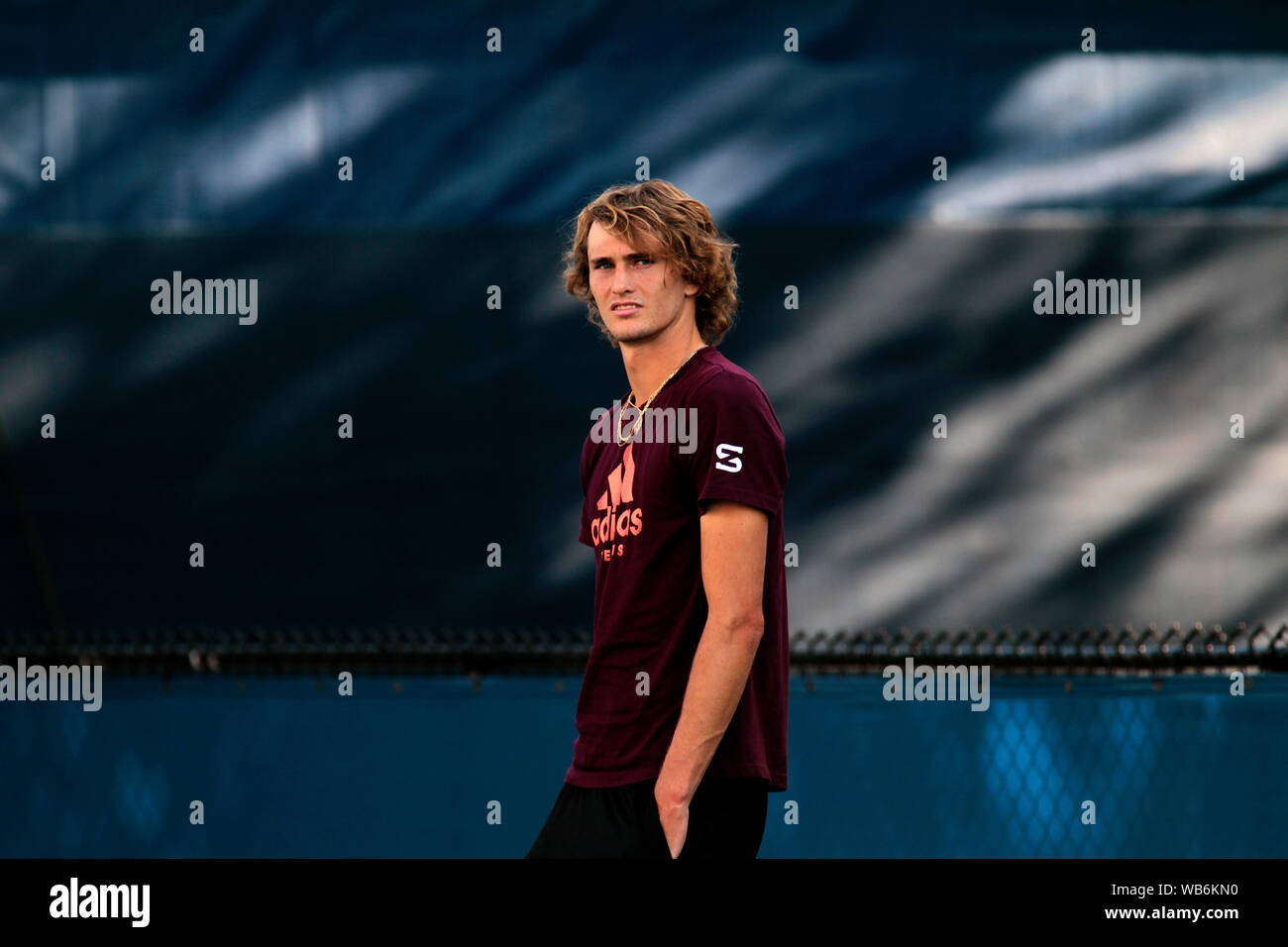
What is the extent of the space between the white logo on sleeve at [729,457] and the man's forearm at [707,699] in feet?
0.91

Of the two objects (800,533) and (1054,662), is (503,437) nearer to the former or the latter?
(800,533)

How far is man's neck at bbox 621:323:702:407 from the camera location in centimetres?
240

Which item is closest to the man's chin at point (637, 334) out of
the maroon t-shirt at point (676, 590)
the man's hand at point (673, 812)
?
the maroon t-shirt at point (676, 590)

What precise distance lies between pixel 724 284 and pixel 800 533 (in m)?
4.85

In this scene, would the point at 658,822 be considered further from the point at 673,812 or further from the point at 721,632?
the point at 721,632

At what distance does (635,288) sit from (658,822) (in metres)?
1.03

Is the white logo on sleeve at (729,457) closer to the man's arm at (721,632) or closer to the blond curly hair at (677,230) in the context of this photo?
the man's arm at (721,632)

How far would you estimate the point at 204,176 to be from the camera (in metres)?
7.55

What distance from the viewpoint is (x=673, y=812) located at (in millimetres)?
2176

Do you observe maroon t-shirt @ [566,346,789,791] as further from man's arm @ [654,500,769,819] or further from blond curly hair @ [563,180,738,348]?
blond curly hair @ [563,180,738,348]

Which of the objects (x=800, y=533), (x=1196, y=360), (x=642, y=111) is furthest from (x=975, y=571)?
(x=642, y=111)

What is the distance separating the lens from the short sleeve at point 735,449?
2.13m

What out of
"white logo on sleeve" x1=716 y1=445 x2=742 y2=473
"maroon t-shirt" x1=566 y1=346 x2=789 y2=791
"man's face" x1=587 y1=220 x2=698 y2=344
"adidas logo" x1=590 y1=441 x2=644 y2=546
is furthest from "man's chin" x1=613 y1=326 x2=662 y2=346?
"white logo on sleeve" x1=716 y1=445 x2=742 y2=473

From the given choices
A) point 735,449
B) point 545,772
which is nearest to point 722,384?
point 735,449
